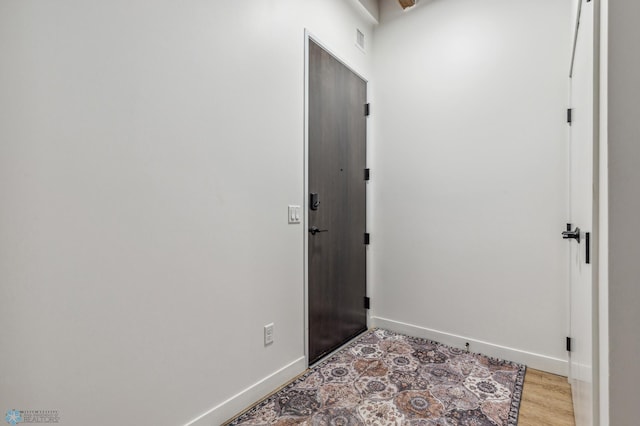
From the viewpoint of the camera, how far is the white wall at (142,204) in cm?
107

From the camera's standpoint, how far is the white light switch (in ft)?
6.98

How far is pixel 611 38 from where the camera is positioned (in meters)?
0.73

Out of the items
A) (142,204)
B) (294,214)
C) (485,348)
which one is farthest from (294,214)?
(485,348)

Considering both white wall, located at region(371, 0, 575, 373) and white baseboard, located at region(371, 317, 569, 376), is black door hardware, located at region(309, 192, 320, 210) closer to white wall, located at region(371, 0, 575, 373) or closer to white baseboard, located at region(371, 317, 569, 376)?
white wall, located at region(371, 0, 575, 373)

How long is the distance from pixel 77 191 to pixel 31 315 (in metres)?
0.44

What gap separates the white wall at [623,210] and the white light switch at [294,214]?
1638 millimetres

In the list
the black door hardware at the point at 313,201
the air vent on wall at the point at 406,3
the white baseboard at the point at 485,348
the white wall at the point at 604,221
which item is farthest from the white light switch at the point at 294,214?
the air vent on wall at the point at 406,3

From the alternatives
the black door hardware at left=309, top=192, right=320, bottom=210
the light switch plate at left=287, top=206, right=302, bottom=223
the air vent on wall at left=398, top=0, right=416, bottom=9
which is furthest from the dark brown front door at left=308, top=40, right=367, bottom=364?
the air vent on wall at left=398, top=0, right=416, bottom=9

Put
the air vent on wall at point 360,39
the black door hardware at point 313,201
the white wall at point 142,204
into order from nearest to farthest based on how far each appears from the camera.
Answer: the white wall at point 142,204 < the black door hardware at point 313,201 < the air vent on wall at point 360,39

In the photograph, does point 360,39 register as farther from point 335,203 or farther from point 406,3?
point 335,203

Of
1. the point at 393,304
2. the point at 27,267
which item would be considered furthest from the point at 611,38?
the point at 393,304

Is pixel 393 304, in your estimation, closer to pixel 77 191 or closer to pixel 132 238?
pixel 132 238

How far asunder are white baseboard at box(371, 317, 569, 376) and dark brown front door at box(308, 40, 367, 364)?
0.94ft

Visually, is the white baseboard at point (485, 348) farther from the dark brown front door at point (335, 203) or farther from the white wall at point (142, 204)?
the white wall at point (142, 204)
